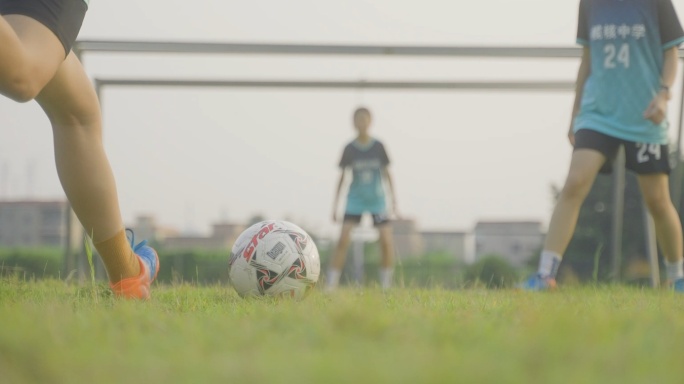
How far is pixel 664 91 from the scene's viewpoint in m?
3.58

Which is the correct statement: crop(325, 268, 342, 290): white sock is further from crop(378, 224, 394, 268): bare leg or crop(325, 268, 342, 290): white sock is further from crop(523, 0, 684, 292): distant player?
crop(523, 0, 684, 292): distant player

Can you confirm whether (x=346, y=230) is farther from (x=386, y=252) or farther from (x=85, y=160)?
(x=85, y=160)

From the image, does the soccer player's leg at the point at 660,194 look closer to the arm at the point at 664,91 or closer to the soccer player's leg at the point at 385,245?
the arm at the point at 664,91

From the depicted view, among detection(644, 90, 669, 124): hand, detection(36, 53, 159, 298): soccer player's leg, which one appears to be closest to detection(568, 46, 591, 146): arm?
detection(644, 90, 669, 124): hand

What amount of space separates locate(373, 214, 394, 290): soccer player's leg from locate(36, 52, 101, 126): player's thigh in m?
4.22

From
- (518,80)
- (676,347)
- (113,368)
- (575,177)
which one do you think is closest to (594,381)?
(676,347)

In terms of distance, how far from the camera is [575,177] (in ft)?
11.6

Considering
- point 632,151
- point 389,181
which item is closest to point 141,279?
point 632,151

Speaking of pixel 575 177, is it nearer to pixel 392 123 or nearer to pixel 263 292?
pixel 263 292

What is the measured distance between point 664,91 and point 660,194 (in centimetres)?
49

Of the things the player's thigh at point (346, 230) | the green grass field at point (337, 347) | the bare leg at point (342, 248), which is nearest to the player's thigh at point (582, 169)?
the green grass field at point (337, 347)

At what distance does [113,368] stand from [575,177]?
2.78m

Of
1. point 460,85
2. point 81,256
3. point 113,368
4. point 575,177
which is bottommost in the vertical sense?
point 81,256

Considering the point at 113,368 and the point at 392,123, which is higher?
the point at 392,123
